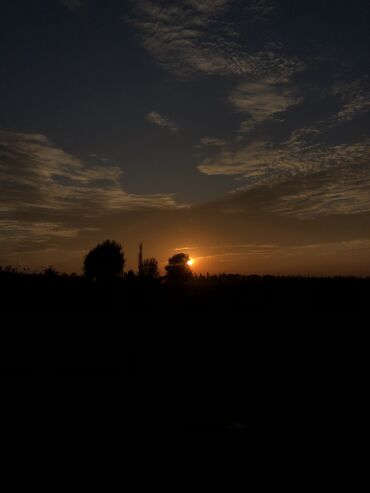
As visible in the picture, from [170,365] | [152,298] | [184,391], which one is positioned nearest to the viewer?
[184,391]

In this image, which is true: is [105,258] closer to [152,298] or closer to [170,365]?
[152,298]

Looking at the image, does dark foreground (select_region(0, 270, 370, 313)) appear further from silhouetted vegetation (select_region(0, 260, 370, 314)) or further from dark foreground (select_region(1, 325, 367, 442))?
dark foreground (select_region(1, 325, 367, 442))

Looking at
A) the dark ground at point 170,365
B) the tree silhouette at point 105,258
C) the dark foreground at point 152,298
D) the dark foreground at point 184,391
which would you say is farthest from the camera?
the tree silhouette at point 105,258

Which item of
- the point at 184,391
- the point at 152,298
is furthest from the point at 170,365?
the point at 152,298

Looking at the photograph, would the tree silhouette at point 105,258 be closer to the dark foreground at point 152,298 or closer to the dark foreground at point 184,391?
the dark foreground at point 152,298

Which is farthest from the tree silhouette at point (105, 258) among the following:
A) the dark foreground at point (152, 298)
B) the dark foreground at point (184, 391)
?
the dark foreground at point (184, 391)

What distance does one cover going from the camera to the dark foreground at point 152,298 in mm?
17906

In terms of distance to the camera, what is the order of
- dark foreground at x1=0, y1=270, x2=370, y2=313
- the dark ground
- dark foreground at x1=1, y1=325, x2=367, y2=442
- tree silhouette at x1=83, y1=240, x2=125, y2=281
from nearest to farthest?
1. dark foreground at x1=1, y1=325, x2=367, y2=442
2. the dark ground
3. dark foreground at x1=0, y1=270, x2=370, y2=313
4. tree silhouette at x1=83, y1=240, x2=125, y2=281

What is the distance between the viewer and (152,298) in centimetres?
2008

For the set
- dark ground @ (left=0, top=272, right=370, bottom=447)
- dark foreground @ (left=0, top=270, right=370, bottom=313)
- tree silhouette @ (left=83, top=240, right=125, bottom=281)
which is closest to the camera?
dark ground @ (left=0, top=272, right=370, bottom=447)

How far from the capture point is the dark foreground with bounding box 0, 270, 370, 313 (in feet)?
58.7

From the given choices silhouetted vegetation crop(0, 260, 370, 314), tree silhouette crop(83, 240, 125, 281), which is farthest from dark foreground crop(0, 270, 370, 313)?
tree silhouette crop(83, 240, 125, 281)

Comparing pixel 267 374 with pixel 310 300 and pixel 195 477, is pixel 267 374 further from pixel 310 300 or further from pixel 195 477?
pixel 310 300

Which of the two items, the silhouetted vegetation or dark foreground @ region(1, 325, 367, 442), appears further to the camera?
the silhouetted vegetation
